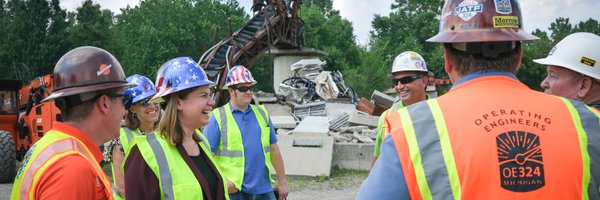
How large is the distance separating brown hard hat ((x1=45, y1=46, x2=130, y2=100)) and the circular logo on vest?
1.70 m

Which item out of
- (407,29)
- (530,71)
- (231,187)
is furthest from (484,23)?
(407,29)

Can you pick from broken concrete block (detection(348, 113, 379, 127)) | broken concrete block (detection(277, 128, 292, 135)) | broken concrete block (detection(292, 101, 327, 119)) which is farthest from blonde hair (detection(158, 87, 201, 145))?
broken concrete block (detection(292, 101, 327, 119))

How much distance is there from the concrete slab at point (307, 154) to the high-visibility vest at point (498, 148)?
10.7 m

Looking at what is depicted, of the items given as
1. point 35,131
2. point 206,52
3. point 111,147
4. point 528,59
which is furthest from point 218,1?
point 111,147

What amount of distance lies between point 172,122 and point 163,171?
0.40 m

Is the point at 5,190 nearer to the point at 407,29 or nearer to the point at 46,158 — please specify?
the point at 46,158

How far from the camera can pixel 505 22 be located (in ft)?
6.45

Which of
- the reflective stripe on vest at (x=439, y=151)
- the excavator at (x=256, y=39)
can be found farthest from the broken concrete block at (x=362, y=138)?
the reflective stripe on vest at (x=439, y=151)

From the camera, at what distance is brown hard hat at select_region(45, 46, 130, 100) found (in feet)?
8.33

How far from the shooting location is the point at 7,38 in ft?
140

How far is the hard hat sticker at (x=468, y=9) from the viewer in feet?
6.48

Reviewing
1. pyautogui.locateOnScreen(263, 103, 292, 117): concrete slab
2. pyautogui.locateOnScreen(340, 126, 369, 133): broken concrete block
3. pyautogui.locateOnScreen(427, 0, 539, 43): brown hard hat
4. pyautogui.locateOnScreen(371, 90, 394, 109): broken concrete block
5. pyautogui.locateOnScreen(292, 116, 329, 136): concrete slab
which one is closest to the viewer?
pyautogui.locateOnScreen(427, 0, 539, 43): brown hard hat

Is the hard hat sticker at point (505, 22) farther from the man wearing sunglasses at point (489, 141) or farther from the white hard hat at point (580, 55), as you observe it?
the white hard hat at point (580, 55)

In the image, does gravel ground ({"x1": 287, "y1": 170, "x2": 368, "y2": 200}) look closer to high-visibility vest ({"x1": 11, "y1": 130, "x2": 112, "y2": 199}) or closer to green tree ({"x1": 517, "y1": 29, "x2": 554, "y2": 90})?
high-visibility vest ({"x1": 11, "y1": 130, "x2": 112, "y2": 199})
